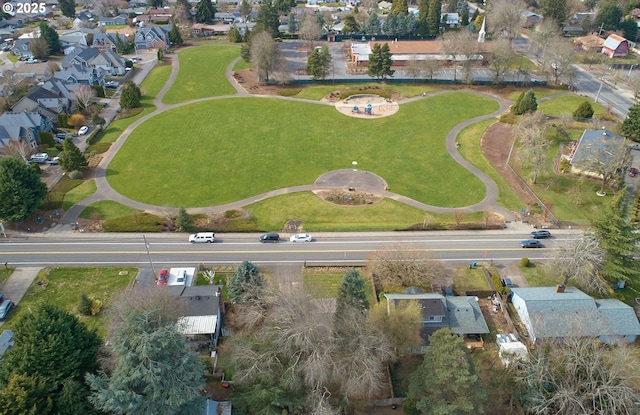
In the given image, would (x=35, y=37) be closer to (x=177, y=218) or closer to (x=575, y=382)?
(x=177, y=218)

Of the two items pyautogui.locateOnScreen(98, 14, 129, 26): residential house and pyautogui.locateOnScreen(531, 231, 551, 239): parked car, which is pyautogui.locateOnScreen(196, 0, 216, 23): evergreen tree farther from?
pyautogui.locateOnScreen(531, 231, 551, 239): parked car

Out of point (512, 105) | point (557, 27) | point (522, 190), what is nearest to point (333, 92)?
point (512, 105)

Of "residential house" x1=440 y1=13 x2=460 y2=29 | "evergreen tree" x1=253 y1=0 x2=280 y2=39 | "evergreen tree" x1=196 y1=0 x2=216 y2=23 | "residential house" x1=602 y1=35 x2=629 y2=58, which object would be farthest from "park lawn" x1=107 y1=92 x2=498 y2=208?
"evergreen tree" x1=196 y1=0 x2=216 y2=23

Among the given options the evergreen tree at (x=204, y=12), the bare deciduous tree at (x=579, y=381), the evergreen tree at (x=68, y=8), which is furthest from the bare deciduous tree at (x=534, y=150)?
the evergreen tree at (x=68, y=8)

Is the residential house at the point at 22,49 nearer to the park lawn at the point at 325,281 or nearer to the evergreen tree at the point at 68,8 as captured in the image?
the evergreen tree at the point at 68,8

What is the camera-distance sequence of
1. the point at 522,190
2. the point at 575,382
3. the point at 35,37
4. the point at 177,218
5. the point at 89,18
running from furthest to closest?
the point at 89,18, the point at 35,37, the point at 522,190, the point at 177,218, the point at 575,382
